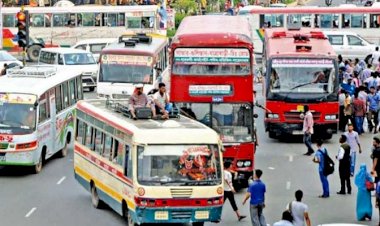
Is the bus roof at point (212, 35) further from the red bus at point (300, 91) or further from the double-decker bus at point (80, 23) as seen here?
the double-decker bus at point (80, 23)

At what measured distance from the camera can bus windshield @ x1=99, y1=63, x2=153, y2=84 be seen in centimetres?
4238

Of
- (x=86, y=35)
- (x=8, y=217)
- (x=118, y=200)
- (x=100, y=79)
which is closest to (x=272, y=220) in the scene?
(x=118, y=200)

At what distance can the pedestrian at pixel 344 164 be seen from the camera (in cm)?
2753

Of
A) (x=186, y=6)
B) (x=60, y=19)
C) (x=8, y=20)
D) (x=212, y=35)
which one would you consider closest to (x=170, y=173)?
(x=212, y=35)

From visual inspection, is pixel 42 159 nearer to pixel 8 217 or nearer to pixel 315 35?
pixel 8 217

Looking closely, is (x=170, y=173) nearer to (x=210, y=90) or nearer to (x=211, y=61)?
(x=210, y=90)

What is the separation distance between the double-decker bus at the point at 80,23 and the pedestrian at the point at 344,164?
38.5 meters

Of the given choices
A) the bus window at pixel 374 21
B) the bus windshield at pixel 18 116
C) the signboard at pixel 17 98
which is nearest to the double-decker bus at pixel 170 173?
the bus windshield at pixel 18 116

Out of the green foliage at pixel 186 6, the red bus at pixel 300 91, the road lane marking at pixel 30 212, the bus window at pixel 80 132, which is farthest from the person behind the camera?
the green foliage at pixel 186 6

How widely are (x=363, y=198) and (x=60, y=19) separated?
43.3 m

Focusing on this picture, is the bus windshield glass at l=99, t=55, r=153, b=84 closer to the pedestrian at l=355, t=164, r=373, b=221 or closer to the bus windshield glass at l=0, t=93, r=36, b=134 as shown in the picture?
the bus windshield glass at l=0, t=93, r=36, b=134

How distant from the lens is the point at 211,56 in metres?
29.4

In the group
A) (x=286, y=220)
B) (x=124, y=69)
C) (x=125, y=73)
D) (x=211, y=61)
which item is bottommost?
(x=125, y=73)

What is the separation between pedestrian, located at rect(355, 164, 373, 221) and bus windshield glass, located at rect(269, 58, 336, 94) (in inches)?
443
